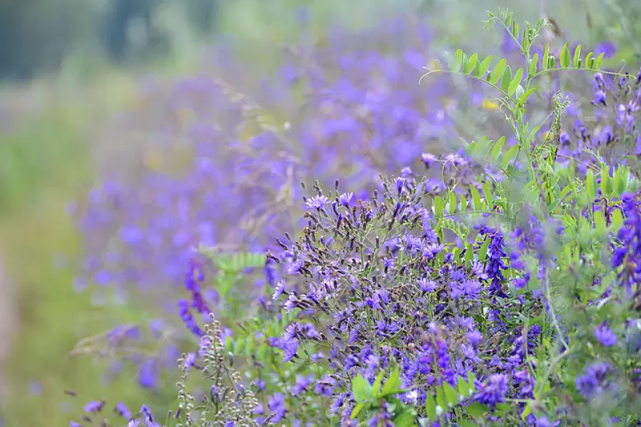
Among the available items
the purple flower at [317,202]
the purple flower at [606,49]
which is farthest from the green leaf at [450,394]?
the purple flower at [606,49]

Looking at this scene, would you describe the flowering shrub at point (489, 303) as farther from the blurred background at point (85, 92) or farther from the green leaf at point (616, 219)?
the blurred background at point (85, 92)

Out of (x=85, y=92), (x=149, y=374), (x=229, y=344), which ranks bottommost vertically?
(x=149, y=374)

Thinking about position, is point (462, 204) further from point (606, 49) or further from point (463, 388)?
point (606, 49)

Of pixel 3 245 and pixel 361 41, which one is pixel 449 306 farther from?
pixel 3 245

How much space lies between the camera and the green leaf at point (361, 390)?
3.37 ft

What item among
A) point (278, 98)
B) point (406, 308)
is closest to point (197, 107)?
point (278, 98)

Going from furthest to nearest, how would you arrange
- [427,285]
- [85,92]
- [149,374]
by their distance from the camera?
1. [85,92]
2. [149,374]
3. [427,285]

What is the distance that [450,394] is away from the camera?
102 cm

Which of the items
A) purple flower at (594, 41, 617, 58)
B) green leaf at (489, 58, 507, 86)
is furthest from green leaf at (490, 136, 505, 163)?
purple flower at (594, 41, 617, 58)

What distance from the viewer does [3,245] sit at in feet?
19.0

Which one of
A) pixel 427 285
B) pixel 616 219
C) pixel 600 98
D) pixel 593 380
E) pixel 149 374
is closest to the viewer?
pixel 593 380

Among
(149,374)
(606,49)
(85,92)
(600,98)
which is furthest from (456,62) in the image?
(85,92)

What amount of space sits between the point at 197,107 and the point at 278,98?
3.91ft

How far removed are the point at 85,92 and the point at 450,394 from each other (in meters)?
7.83
